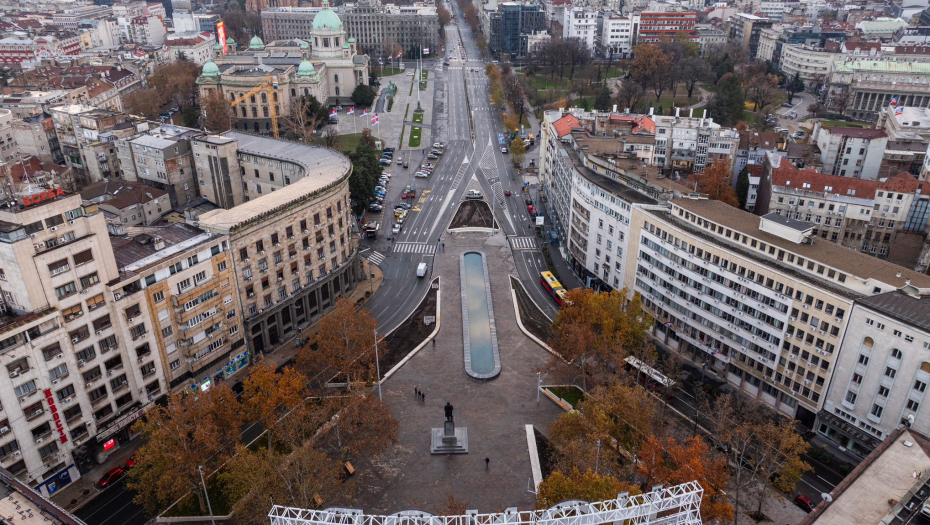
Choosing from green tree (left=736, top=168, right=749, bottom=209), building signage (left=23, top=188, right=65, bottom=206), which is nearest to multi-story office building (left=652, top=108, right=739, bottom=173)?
green tree (left=736, top=168, right=749, bottom=209)

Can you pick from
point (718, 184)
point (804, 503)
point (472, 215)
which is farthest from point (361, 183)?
point (804, 503)

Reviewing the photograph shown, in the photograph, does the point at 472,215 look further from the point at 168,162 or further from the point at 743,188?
the point at 168,162

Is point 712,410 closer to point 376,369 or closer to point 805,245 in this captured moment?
point 805,245

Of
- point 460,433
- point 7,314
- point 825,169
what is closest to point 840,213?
point 825,169

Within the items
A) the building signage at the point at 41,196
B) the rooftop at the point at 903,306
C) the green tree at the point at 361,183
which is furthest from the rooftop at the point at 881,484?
the green tree at the point at 361,183

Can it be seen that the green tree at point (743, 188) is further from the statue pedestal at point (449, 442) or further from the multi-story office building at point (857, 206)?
the statue pedestal at point (449, 442)

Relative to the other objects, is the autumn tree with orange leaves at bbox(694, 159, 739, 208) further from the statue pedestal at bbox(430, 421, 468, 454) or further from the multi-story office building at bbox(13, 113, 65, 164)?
the multi-story office building at bbox(13, 113, 65, 164)
